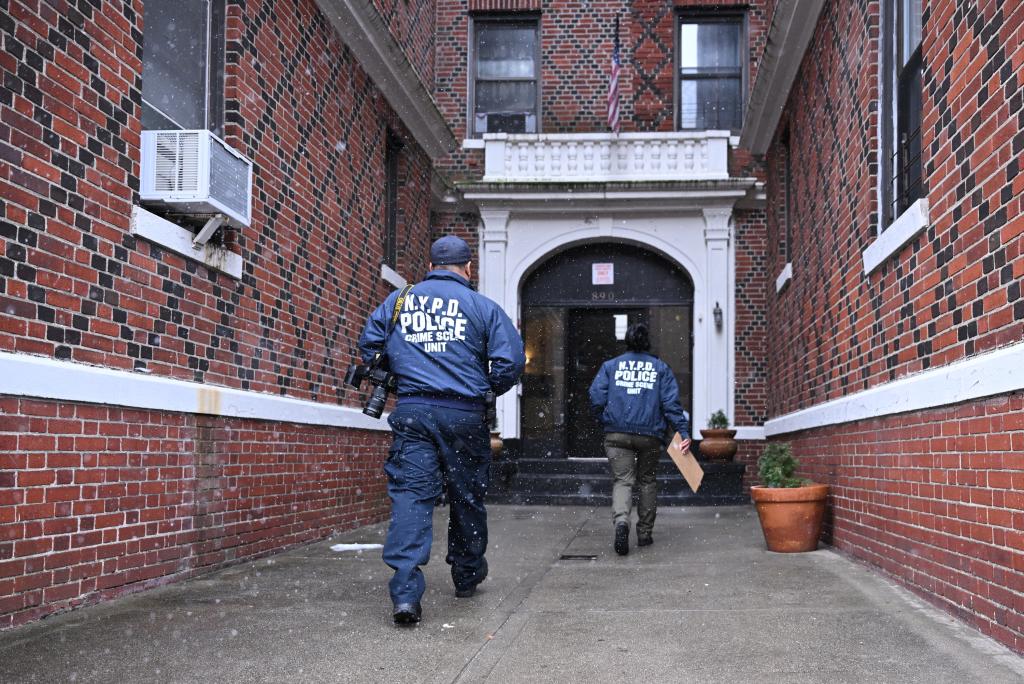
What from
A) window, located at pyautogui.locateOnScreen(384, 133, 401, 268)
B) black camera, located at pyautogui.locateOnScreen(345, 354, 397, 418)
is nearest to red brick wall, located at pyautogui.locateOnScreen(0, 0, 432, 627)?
black camera, located at pyautogui.locateOnScreen(345, 354, 397, 418)

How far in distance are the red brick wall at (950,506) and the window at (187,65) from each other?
16.6 ft

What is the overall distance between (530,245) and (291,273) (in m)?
7.89

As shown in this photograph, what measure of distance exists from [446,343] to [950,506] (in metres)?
2.68

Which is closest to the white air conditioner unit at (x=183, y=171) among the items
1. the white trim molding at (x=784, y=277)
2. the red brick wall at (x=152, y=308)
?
the red brick wall at (x=152, y=308)

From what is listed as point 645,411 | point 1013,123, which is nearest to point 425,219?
point 645,411

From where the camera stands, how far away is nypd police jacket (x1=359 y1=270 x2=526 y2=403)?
5.24 meters

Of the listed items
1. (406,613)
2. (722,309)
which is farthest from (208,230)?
(722,309)

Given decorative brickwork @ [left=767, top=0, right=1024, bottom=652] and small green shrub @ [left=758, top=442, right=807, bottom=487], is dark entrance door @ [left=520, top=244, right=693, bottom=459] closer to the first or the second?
decorative brickwork @ [left=767, top=0, right=1024, bottom=652]

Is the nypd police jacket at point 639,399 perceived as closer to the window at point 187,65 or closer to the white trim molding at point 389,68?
the window at point 187,65

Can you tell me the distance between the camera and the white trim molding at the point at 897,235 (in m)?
5.66

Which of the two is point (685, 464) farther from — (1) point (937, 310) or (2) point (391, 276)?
(2) point (391, 276)

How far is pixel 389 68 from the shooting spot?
11062 mm

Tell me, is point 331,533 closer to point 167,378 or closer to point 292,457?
point 292,457

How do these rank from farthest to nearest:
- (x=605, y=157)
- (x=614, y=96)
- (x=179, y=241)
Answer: (x=605, y=157) → (x=614, y=96) → (x=179, y=241)
